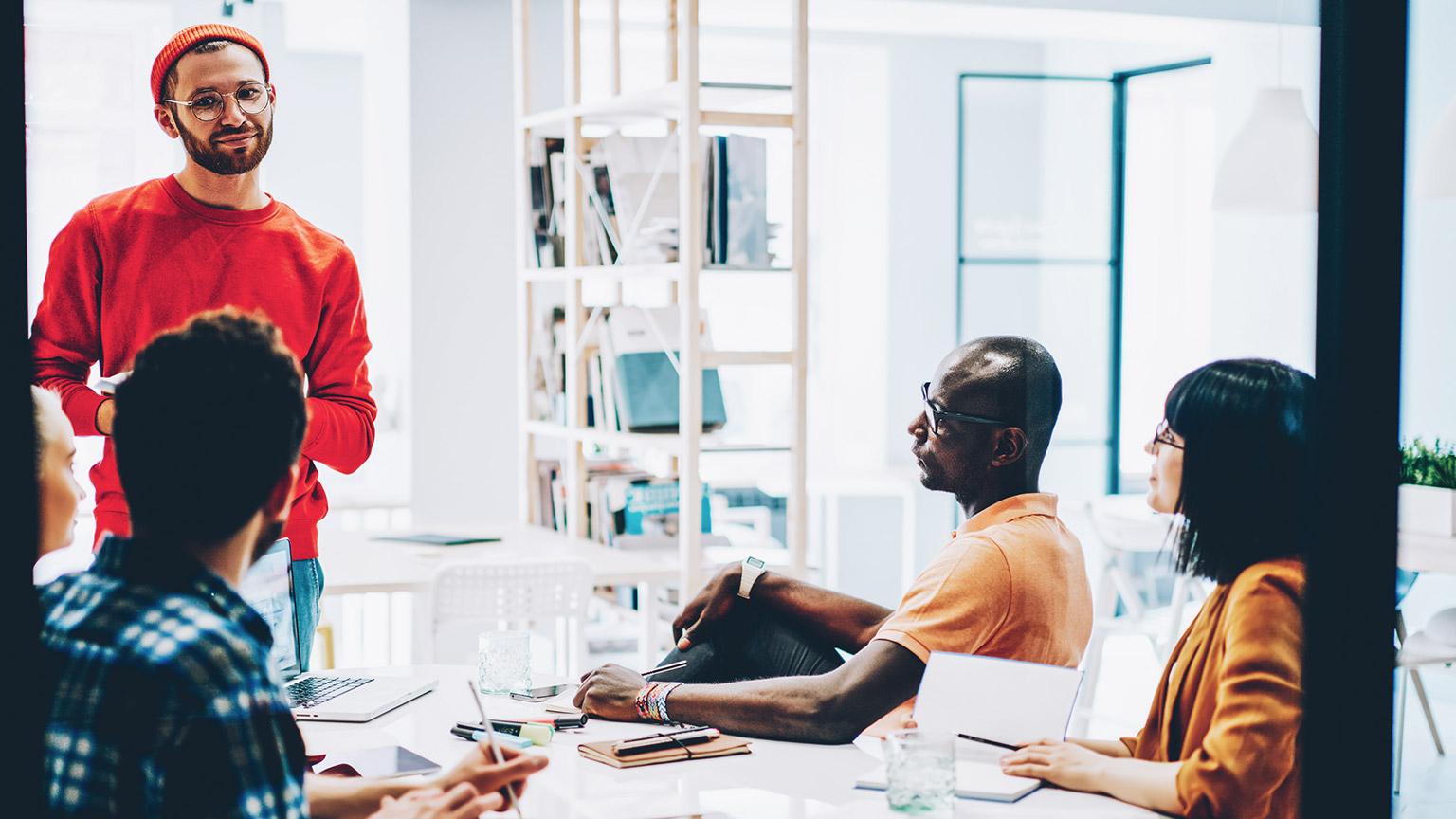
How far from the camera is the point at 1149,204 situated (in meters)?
2.89

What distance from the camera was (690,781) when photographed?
4.81 ft

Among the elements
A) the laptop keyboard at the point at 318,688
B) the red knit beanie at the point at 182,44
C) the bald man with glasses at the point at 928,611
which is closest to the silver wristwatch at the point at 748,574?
the bald man with glasses at the point at 928,611

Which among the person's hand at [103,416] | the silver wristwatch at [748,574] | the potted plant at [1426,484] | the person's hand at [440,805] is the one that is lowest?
the person's hand at [440,805]

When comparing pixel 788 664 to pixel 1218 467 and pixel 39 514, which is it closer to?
pixel 1218 467

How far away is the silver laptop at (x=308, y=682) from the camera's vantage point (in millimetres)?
1693

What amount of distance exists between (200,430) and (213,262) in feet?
2.61

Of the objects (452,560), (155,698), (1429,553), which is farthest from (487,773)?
(452,560)

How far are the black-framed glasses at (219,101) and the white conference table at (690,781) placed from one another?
804 mm

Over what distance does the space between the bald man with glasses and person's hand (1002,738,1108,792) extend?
0.18 meters

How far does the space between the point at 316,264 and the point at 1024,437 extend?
1.07 meters

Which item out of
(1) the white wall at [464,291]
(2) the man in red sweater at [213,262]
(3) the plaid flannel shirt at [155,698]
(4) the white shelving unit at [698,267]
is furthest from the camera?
(1) the white wall at [464,291]

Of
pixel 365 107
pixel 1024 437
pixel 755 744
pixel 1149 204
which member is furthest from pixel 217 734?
pixel 365 107

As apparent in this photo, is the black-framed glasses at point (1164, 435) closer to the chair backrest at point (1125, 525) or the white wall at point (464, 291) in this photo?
the chair backrest at point (1125, 525)

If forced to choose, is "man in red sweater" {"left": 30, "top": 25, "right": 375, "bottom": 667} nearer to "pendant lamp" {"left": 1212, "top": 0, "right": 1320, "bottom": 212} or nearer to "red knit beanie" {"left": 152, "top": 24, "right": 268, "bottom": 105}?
"red knit beanie" {"left": 152, "top": 24, "right": 268, "bottom": 105}
